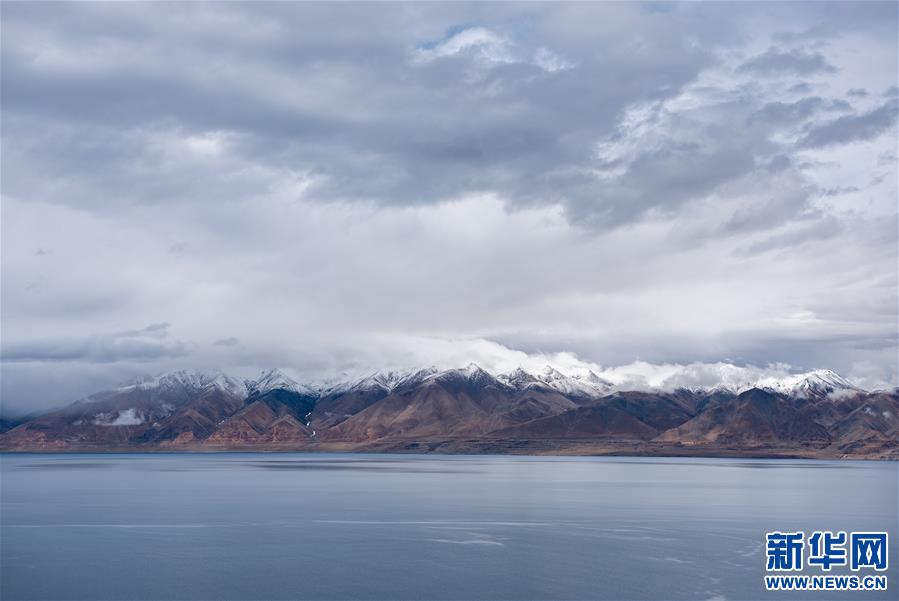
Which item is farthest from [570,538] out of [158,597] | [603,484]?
[603,484]

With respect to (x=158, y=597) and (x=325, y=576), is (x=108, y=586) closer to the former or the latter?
(x=158, y=597)

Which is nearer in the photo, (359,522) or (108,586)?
(108,586)

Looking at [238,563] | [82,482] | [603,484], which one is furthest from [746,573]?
[82,482]

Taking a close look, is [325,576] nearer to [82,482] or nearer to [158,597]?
[158,597]

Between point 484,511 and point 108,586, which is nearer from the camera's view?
point 108,586

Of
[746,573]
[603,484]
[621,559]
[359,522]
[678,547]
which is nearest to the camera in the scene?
[746,573]

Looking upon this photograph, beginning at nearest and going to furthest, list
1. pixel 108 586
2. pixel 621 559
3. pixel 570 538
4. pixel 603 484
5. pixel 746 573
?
pixel 108 586, pixel 746 573, pixel 621 559, pixel 570 538, pixel 603 484
